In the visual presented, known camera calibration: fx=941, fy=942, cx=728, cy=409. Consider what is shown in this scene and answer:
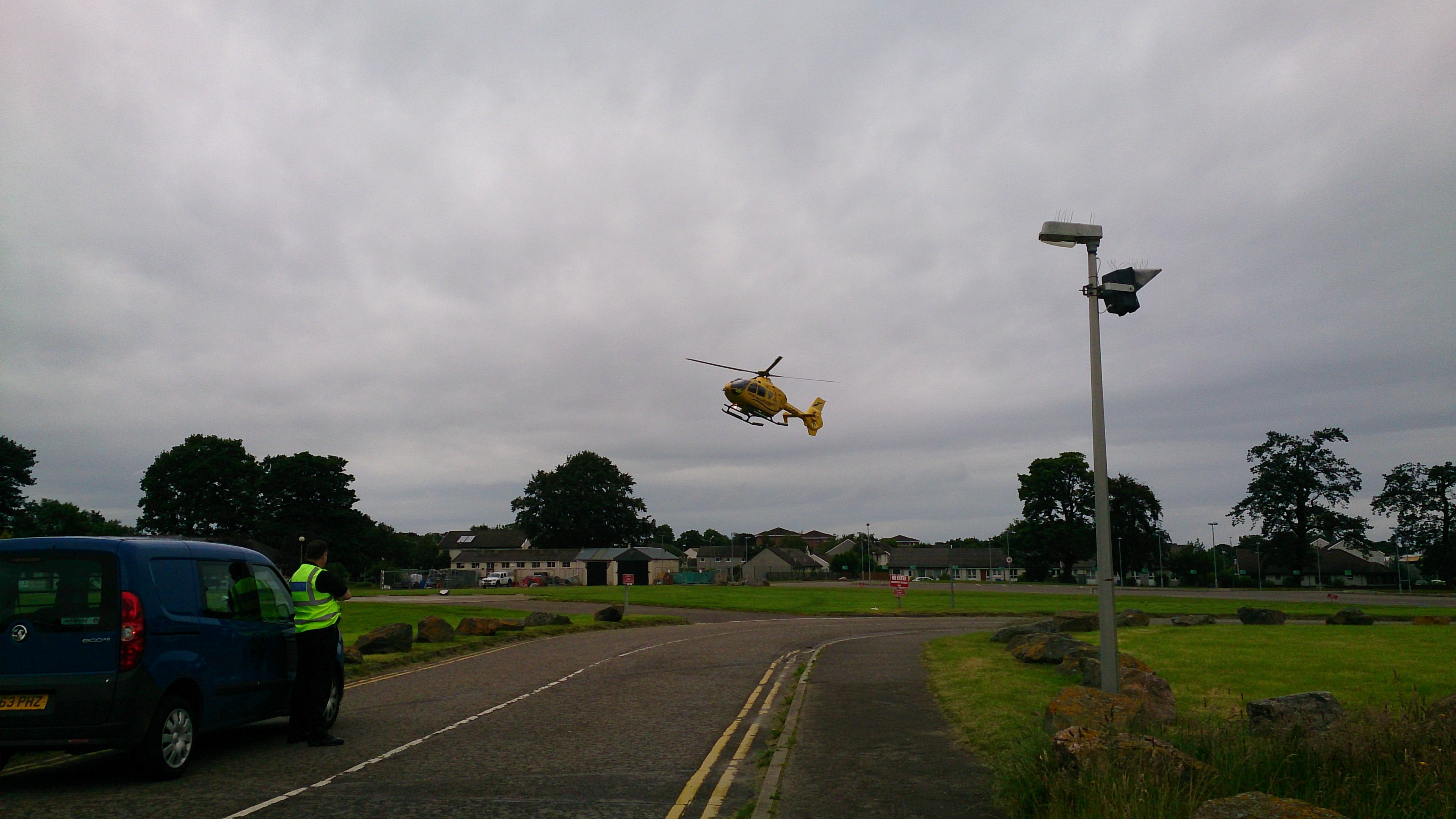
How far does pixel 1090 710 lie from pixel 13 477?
8409cm

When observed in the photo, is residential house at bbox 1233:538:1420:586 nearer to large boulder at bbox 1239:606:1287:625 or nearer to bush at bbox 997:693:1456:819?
large boulder at bbox 1239:606:1287:625

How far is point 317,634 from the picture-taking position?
10.0m

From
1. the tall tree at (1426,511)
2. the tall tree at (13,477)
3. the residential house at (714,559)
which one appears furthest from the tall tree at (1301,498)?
the tall tree at (13,477)

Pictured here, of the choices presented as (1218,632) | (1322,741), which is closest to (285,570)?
(1218,632)

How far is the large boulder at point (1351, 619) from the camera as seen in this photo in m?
32.8

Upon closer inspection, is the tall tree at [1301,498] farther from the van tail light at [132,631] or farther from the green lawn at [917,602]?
the van tail light at [132,631]

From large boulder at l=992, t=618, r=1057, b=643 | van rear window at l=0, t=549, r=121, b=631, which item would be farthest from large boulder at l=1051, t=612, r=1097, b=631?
van rear window at l=0, t=549, r=121, b=631

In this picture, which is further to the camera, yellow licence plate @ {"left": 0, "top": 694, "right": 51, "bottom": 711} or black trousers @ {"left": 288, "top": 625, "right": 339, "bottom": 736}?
black trousers @ {"left": 288, "top": 625, "right": 339, "bottom": 736}

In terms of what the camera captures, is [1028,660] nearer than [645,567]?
Yes

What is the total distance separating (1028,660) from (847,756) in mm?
10147

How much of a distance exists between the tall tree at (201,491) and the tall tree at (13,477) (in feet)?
36.9

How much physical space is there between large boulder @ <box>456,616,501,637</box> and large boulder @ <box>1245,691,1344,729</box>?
2069 cm

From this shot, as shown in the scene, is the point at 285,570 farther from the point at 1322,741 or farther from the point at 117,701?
the point at 1322,741

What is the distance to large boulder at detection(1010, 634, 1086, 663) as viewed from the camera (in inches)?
694
